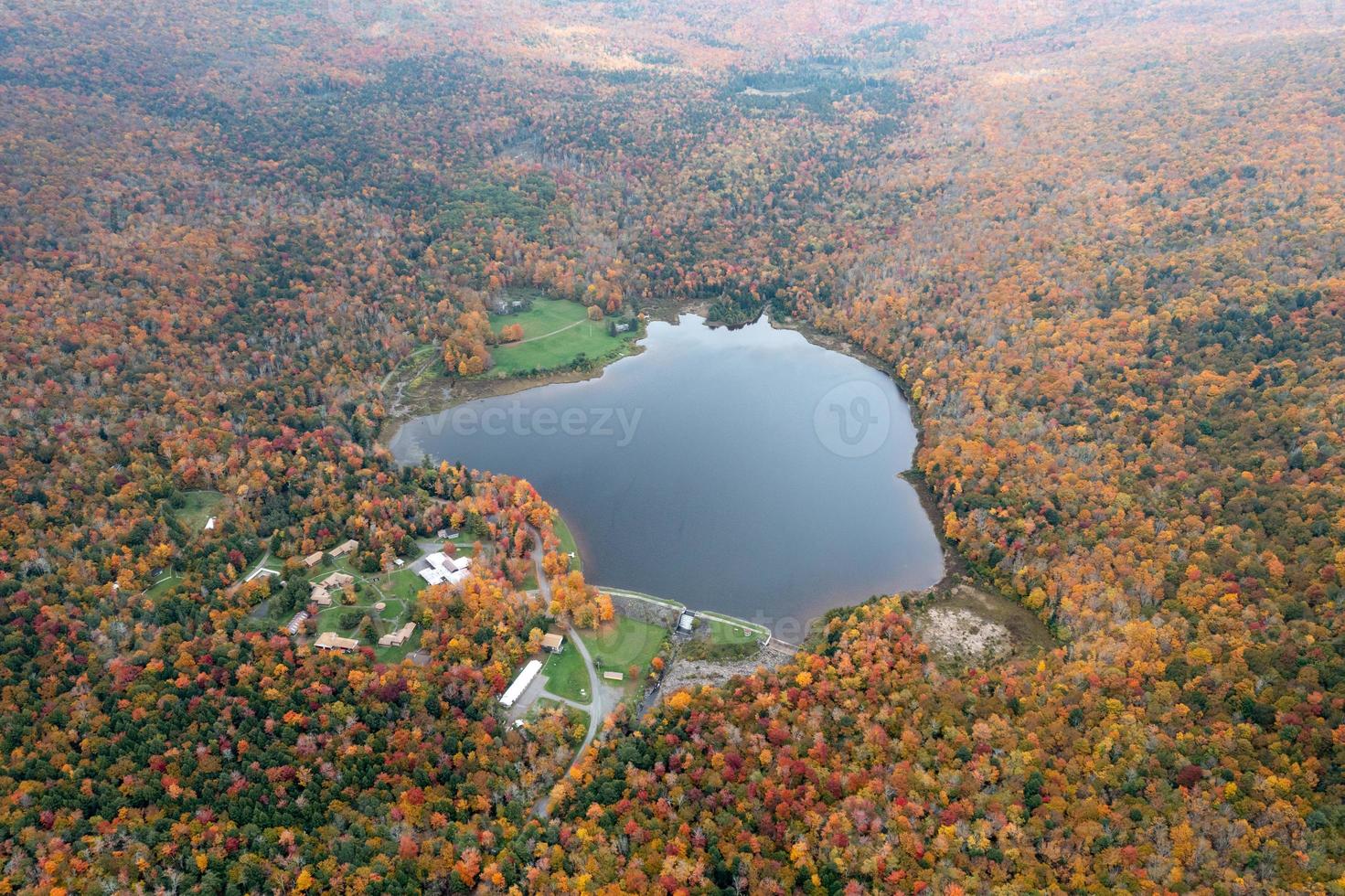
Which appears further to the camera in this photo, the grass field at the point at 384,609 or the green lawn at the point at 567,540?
the green lawn at the point at 567,540

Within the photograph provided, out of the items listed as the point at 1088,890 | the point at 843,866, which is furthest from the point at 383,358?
the point at 1088,890

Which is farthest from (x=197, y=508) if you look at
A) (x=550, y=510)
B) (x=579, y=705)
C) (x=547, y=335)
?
(x=547, y=335)

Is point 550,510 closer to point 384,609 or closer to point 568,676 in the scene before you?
point 384,609

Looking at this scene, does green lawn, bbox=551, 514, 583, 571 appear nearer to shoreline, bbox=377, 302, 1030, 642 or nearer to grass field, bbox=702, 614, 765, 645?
grass field, bbox=702, 614, 765, 645

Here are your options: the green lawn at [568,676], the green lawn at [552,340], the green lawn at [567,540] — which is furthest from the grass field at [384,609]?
the green lawn at [552,340]

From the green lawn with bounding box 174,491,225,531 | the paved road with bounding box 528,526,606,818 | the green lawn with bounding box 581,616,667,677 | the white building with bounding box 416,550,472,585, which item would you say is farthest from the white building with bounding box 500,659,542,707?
the green lawn with bounding box 174,491,225,531

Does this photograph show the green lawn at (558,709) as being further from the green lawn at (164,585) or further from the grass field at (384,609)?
the green lawn at (164,585)

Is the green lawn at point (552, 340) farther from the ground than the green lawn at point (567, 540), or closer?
farther from the ground
